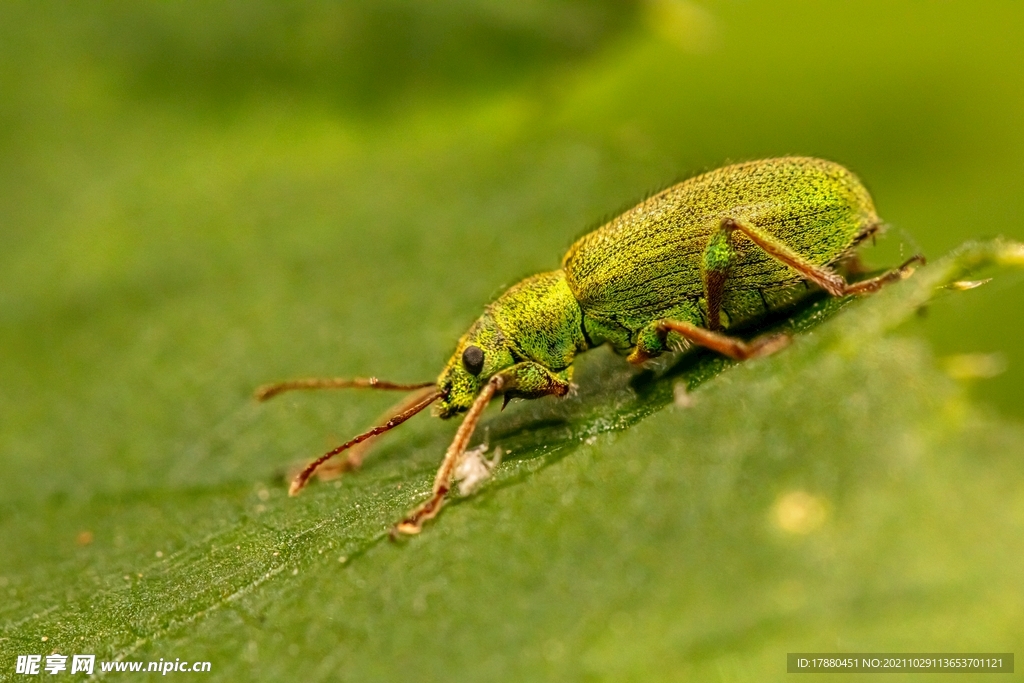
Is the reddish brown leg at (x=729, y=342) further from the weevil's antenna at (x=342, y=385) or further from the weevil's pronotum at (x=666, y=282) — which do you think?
the weevil's antenna at (x=342, y=385)

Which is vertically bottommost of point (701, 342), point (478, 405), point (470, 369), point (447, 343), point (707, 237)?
point (701, 342)

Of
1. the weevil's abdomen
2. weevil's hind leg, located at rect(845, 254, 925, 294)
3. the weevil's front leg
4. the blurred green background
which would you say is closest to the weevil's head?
the weevil's front leg

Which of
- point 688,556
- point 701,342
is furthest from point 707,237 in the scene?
point 688,556

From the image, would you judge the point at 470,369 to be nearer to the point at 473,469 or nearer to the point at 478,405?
the point at 478,405

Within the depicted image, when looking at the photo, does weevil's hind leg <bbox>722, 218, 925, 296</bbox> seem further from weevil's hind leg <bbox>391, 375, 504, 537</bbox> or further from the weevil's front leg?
weevil's hind leg <bbox>391, 375, 504, 537</bbox>

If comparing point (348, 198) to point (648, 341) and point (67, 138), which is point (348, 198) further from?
A: point (648, 341)

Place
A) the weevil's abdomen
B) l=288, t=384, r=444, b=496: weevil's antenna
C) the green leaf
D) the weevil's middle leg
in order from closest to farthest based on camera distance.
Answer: the green leaf, the weevil's middle leg, l=288, t=384, r=444, b=496: weevil's antenna, the weevil's abdomen
